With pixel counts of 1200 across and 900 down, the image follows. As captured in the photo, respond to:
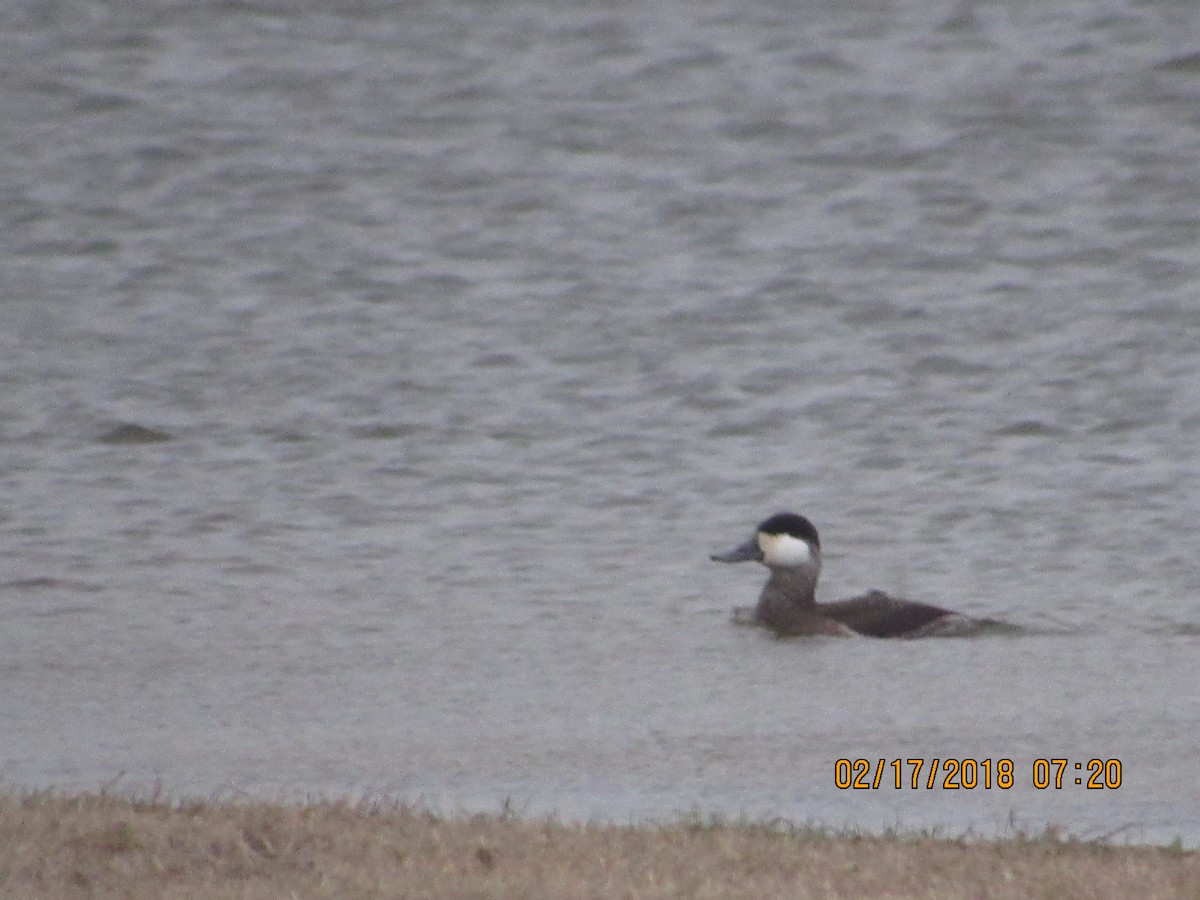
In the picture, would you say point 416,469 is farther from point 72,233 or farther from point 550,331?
point 72,233

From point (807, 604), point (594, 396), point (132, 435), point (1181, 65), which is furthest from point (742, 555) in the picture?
point (1181, 65)

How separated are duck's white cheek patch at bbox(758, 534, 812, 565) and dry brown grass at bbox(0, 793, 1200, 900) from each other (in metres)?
5.51

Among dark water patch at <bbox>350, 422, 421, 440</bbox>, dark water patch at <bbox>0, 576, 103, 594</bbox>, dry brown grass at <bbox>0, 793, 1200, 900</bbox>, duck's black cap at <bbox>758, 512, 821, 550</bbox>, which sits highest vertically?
dry brown grass at <bbox>0, 793, 1200, 900</bbox>

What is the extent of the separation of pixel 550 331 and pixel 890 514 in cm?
475

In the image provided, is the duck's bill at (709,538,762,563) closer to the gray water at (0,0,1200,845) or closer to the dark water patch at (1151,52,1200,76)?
the gray water at (0,0,1200,845)

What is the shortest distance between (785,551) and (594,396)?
4.41m

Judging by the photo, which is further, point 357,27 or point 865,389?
point 357,27

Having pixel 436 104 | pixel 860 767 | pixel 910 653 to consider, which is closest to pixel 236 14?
pixel 436 104

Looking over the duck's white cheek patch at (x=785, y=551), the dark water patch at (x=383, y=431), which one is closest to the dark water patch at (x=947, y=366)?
the dark water patch at (x=383, y=431)

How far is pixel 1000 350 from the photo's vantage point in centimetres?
1727
